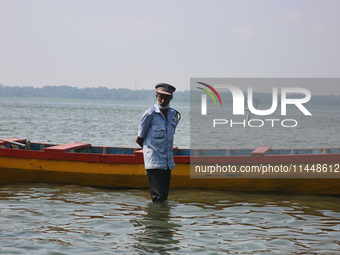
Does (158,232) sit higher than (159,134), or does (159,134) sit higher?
(159,134)

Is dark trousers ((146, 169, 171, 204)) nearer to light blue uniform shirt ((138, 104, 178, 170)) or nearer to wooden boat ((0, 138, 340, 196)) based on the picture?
light blue uniform shirt ((138, 104, 178, 170))

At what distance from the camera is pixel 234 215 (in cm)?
708

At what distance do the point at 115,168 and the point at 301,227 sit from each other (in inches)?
177

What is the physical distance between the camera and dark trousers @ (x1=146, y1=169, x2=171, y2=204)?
6207 mm

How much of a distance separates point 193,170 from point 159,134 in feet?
9.58

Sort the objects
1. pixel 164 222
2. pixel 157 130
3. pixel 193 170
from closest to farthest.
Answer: pixel 157 130 < pixel 164 222 < pixel 193 170

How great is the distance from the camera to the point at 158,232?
5.92 metres

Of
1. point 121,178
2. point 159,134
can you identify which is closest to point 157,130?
point 159,134

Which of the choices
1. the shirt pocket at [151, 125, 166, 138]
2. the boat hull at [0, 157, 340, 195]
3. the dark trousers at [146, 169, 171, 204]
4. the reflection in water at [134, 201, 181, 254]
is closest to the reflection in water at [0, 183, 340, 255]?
the reflection in water at [134, 201, 181, 254]

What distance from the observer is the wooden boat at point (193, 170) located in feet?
28.3

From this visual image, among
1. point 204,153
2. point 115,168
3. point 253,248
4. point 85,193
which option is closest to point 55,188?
point 85,193

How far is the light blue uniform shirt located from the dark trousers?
128 mm

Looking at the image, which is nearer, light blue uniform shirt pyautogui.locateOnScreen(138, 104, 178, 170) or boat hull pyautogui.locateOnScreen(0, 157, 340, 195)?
light blue uniform shirt pyautogui.locateOnScreen(138, 104, 178, 170)

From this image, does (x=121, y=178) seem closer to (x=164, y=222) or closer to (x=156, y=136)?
(x=164, y=222)
